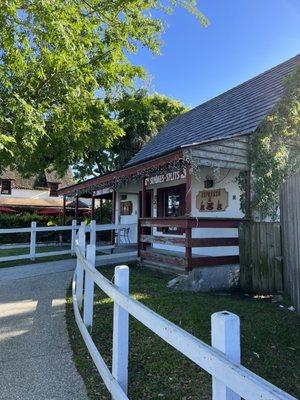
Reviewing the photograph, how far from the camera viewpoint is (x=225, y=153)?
945 centimetres

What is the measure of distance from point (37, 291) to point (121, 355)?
17.7 ft

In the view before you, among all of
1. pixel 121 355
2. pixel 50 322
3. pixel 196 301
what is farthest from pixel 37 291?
pixel 121 355

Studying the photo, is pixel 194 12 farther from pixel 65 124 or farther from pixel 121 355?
pixel 121 355

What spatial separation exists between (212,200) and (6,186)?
2928 centimetres

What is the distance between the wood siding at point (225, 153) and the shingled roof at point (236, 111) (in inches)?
9.5

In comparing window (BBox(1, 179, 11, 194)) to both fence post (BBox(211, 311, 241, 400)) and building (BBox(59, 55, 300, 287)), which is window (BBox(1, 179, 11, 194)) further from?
fence post (BBox(211, 311, 241, 400))

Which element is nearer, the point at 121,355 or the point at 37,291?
the point at 121,355

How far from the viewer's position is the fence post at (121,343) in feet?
10.4

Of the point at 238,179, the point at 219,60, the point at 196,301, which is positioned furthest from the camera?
the point at 219,60

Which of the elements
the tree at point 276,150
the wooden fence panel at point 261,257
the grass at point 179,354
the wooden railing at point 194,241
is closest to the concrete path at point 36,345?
the grass at point 179,354

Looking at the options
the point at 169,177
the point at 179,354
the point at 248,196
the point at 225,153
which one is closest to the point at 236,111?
the point at 169,177

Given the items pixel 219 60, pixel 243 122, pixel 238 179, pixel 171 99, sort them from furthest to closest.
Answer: pixel 171 99
pixel 219 60
pixel 243 122
pixel 238 179

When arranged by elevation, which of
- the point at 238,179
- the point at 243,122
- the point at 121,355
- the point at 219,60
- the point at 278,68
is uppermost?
the point at 219,60

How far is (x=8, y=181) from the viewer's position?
3653 cm
